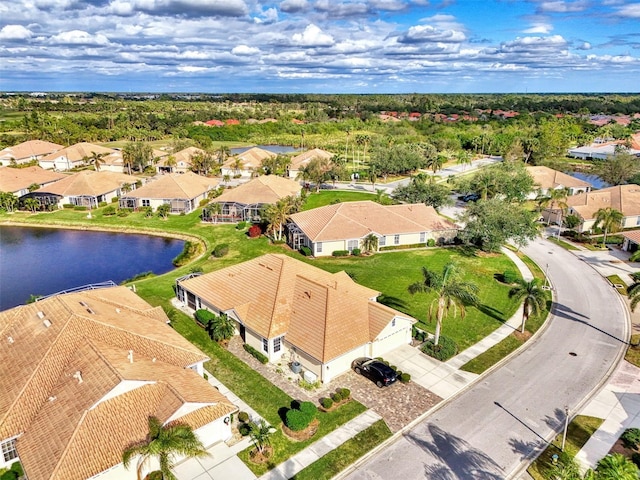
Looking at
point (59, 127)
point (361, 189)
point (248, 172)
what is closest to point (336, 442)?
point (361, 189)

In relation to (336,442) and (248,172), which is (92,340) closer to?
(336,442)

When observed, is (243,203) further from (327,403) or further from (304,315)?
(327,403)

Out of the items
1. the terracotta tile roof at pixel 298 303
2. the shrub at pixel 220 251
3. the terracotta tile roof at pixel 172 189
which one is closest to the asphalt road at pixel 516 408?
the terracotta tile roof at pixel 298 303

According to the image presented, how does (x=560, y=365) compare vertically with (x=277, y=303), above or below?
below

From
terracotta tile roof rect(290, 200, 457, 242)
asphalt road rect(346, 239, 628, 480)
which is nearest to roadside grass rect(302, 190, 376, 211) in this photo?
terracotta tile roof rect(290, 200, 457, 242)

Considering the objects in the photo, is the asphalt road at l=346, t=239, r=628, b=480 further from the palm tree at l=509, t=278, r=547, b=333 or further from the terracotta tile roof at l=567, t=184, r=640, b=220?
the terracotta tile roof at l=567, t=184, r=640, b=220

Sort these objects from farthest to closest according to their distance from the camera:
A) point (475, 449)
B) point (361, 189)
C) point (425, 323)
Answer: point (361, 189) < point (425, 323) < point (475, 449)
